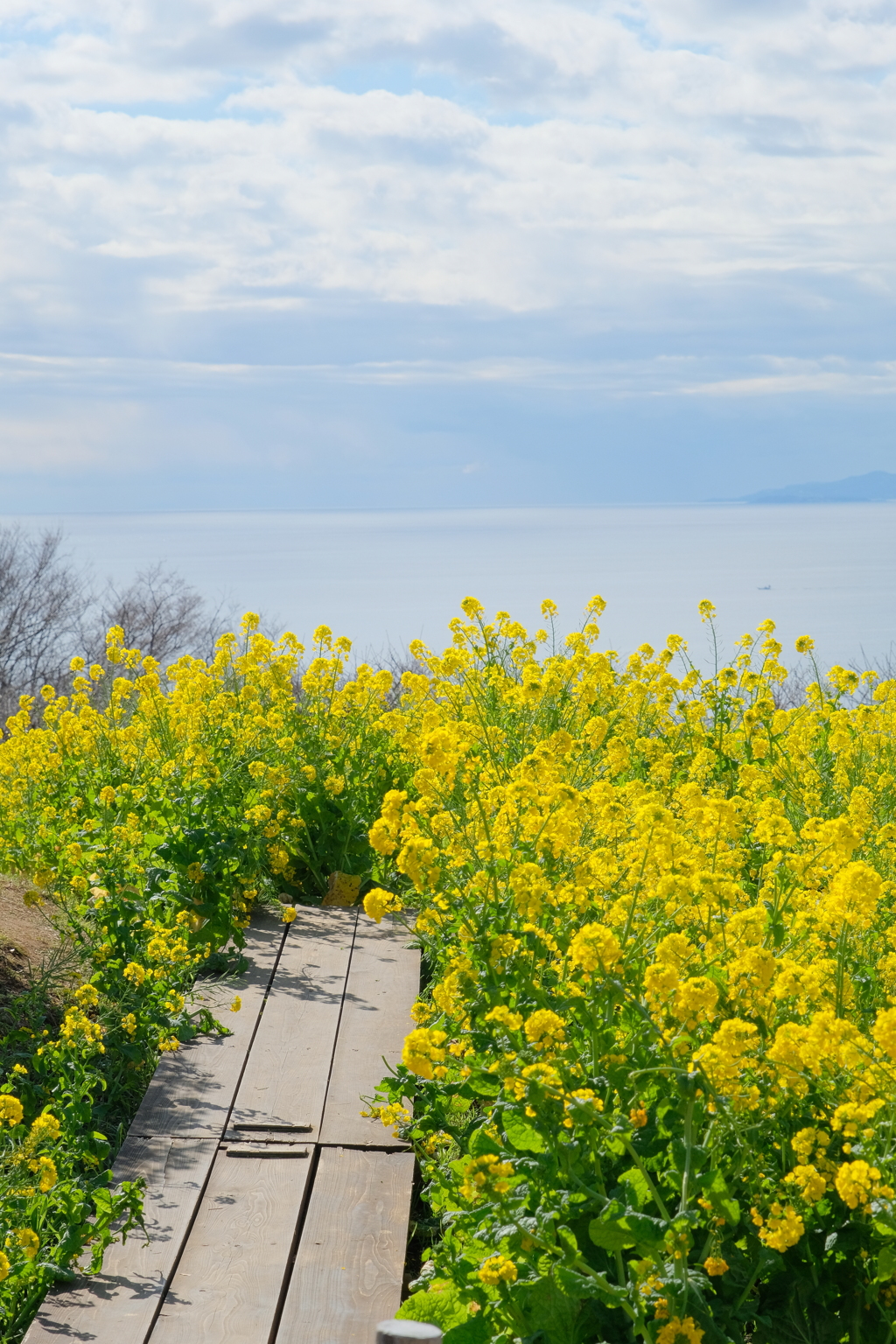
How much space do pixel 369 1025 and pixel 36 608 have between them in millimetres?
26306

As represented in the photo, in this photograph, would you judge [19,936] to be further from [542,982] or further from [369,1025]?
[542,982]

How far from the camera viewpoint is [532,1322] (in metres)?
2.15

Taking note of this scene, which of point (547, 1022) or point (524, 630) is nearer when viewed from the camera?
point (547, 1022)

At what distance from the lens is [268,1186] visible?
319 centimetres

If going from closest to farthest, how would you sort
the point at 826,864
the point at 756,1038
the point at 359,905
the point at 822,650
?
the point at 756,1038 → the point at 826,864 → the point at 359,905 → the point at 822,650

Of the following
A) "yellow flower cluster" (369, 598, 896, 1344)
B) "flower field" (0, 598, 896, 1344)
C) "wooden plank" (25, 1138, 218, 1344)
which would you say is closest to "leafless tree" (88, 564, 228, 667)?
"flower field" (0, 598, 896, 1344)

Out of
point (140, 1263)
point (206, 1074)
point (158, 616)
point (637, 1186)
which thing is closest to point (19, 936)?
point (206, 1074)

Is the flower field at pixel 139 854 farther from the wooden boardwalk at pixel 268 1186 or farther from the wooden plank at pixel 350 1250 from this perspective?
the wooden plank at pixel 350 1250

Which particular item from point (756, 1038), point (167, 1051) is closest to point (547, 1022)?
point (756, 1038)

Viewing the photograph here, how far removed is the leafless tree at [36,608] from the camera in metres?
28.0

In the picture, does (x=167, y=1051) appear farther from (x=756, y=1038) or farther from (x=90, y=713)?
(x=90, y=713)

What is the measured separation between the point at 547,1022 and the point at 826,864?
110cm

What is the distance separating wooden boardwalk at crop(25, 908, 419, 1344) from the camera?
269 cm

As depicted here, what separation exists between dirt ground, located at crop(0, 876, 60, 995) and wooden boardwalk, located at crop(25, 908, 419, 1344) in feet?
2.22
